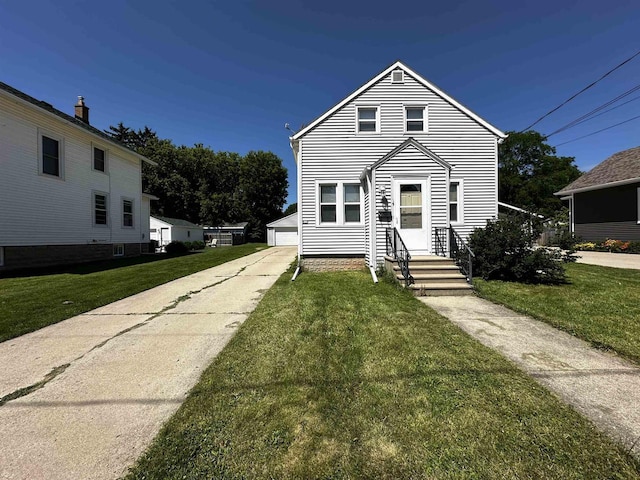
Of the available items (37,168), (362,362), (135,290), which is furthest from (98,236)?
(362,362)

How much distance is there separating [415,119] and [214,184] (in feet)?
136

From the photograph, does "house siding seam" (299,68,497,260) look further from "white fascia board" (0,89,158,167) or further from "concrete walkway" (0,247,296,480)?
"white fascia board" (0,89,158,167)

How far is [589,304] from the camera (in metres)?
5.75

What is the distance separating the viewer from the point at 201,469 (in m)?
1.94

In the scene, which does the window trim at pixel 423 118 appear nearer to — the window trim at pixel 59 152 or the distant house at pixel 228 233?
the window trim at pixel 59 152

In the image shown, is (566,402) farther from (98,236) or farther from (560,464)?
(98,236)

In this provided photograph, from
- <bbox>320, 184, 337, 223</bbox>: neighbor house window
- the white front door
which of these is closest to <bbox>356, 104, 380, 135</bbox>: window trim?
<bbox>320, 184, 337, 223</bbox>: neighbor house window

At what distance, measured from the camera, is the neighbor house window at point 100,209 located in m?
15.3

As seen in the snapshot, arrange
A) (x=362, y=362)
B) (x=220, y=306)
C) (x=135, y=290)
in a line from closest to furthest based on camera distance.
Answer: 1. (x=362, y=362)
2. (x=220, y=306)
3. (x=135, y=290)

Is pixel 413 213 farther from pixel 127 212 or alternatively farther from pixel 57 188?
pixel 127 212

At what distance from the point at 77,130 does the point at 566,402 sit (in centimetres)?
1904

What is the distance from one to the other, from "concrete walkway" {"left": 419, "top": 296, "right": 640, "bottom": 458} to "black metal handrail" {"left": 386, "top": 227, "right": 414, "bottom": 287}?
5.89 ft

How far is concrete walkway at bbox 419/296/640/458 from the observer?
2.44 meters

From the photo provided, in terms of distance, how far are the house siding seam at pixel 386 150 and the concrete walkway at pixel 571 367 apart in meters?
5.72
